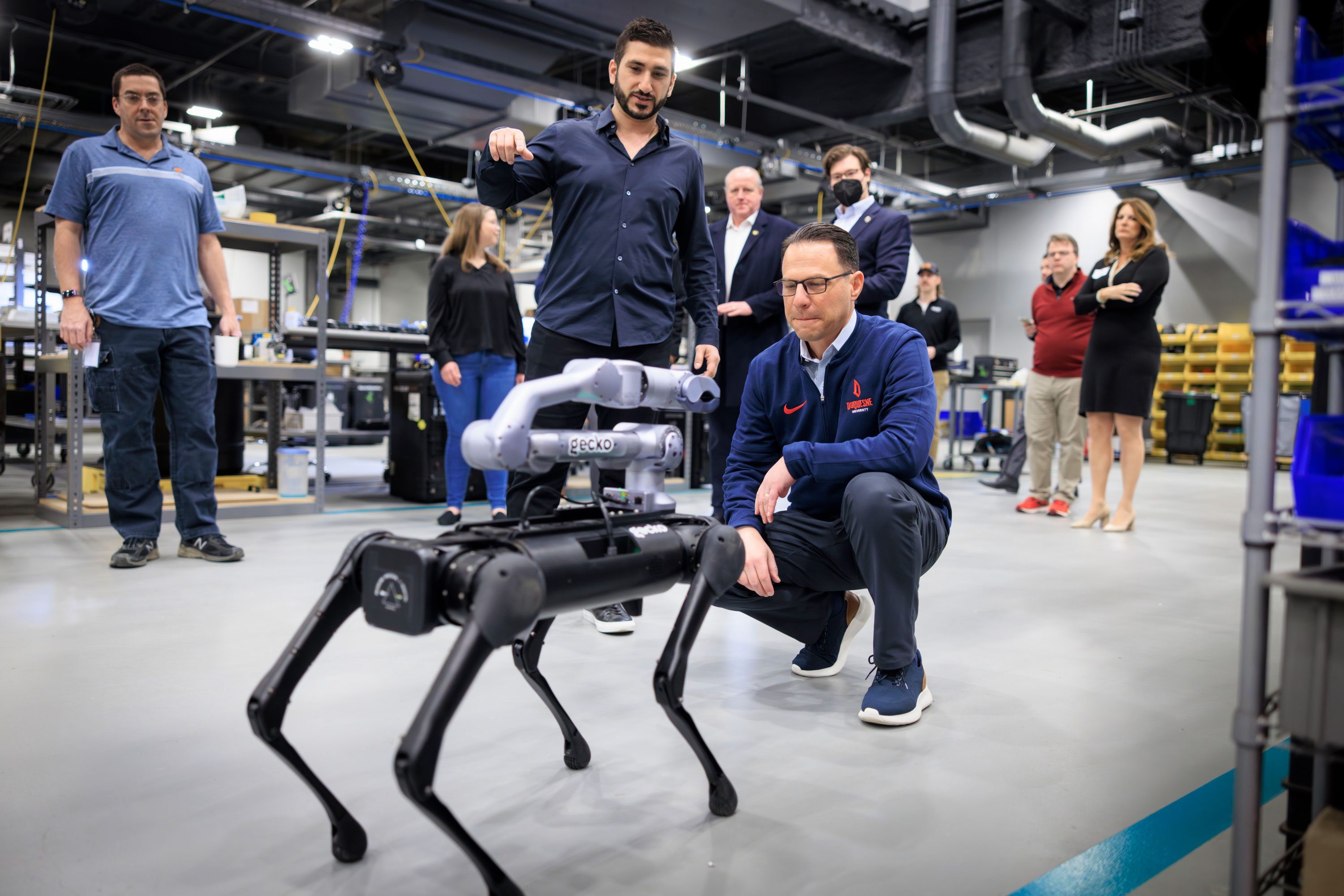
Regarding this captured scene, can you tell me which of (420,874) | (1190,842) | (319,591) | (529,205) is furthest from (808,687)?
(529,205)

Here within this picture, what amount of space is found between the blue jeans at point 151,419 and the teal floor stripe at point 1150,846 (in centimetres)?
285

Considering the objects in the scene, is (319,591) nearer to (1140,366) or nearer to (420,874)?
(420,874)

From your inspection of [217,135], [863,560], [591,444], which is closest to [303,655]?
[591,444]

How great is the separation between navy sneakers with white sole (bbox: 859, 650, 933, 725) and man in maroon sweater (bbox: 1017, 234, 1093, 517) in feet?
11.6

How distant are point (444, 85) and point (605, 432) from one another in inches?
302

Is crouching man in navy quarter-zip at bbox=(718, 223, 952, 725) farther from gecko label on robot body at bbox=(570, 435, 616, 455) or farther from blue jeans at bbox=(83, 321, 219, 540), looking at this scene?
blue jeans at bbox=(83, 321, 219, 540)

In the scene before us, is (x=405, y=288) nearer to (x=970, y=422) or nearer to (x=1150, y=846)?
(x=970, y=422)

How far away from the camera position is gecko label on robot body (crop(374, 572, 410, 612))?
3.31 feet

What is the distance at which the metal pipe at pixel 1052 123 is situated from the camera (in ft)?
24.5

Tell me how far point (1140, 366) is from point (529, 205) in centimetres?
883

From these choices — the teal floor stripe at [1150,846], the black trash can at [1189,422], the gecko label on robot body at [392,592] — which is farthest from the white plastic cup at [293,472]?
the black trash can at [1189,422]

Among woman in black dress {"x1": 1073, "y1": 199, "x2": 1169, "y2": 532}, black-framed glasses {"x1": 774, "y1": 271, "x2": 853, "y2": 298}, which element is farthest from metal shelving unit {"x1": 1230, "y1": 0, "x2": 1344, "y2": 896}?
woman in black dress {"x1": 1073, "y1": 199, "x2": 1169, "y2": 532}

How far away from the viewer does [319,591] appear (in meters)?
2.79

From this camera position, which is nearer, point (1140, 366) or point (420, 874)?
Result: point (420, 874)
